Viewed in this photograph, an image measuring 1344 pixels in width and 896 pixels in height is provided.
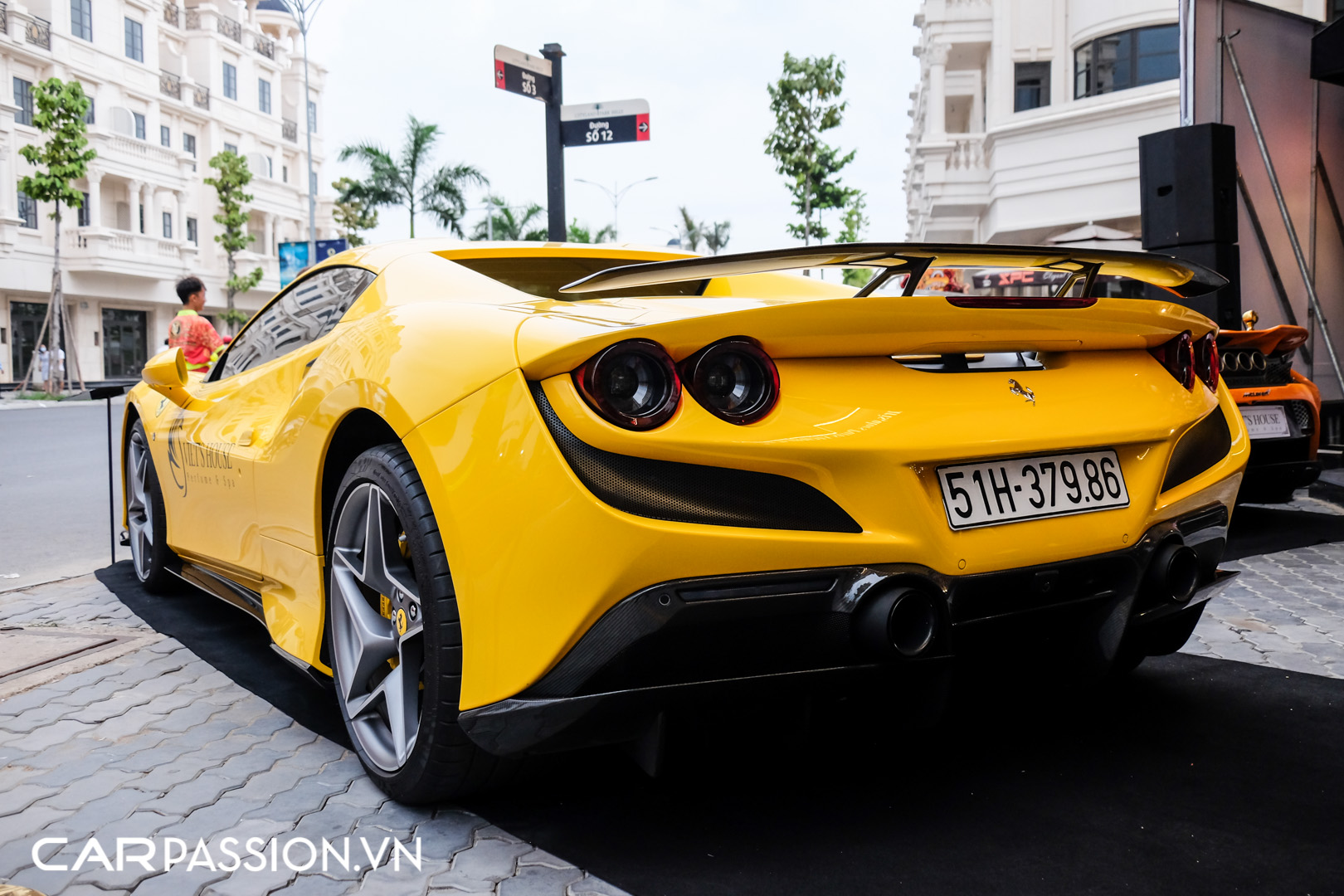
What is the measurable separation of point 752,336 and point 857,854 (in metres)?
1.03

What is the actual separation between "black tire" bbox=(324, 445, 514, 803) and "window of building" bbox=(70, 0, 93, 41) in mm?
43738

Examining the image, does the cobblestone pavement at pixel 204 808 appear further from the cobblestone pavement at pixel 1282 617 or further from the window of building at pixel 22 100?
the window of building at pixel 22 100

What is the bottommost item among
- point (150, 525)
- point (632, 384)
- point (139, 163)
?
point (150, 525)

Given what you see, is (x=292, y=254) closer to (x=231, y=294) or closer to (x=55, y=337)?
(x=55, y=337)

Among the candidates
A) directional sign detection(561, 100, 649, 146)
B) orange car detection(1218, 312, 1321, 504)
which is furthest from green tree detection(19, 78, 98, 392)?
orange car detection(1218, 312, 1321, 504)

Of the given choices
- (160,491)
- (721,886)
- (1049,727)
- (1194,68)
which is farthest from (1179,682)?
(1194,68)

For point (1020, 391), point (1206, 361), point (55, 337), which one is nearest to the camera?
point (1020, 391)

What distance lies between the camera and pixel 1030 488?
212cm

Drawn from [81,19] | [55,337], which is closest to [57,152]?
[55,337]

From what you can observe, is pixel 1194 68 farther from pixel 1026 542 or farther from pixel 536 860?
pixel 536 860

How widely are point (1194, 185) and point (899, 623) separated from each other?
23.2ft

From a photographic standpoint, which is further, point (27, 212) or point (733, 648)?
point (27, 212)

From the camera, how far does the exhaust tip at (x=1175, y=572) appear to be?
226 centimetres

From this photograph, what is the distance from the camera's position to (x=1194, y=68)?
31.9ft
